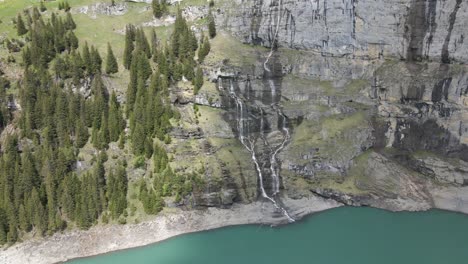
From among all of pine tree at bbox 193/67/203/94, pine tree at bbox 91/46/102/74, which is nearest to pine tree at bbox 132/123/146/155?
pine tree at bbox 193/67/203/94

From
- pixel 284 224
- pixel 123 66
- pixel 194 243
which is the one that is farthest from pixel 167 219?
pixel 123 66

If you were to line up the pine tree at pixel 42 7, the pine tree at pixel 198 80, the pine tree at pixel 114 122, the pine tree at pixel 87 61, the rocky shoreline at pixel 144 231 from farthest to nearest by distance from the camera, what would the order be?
the pine tree at pixel 42 7
the pine tree at pixel 87 61
the pine tree at pixel 198 80
the pine tree at pixel 114 122
the rocky shoreline at pixel 144 231

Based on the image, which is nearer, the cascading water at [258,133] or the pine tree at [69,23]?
the cascading water at [258,133]

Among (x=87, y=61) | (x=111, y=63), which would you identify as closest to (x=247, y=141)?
(x=111, y=63)

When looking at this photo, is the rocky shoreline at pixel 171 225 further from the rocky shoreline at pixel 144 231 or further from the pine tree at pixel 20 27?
the pine tree at pixel 20 27

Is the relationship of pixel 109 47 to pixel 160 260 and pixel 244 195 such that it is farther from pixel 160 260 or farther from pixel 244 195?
pixel 160 260

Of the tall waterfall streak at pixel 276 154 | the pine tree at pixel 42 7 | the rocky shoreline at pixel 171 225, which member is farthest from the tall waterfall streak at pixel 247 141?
the pine tree at pixel 42 7

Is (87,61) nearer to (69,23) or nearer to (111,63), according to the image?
(111,63)

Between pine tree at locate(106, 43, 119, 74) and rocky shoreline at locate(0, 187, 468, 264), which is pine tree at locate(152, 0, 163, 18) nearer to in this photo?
pine tree at locate(106, 43, 119, 74)
